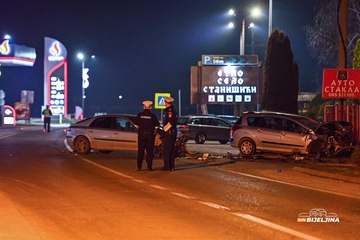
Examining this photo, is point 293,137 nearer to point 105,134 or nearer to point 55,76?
point 105,134

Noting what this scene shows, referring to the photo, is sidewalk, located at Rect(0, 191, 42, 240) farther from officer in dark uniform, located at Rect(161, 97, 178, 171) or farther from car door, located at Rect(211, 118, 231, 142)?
car door, located at Rect(211, 118, 231, 142)

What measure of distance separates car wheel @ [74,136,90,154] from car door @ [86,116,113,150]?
0.63ft

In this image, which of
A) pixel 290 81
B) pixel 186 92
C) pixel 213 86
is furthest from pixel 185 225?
pixel 186 92

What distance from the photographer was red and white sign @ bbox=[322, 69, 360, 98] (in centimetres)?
1744

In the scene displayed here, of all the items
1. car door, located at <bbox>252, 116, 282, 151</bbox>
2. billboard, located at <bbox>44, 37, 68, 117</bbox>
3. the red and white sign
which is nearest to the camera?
the red and white sign

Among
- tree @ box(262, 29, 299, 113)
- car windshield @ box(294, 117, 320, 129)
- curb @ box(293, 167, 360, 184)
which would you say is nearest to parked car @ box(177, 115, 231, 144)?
tree @ box(262, 29, 299, 113)

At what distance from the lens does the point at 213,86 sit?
3697cm

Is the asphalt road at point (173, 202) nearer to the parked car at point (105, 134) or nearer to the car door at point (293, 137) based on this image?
the car door at point (293, 137)

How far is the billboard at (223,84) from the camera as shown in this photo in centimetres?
3697

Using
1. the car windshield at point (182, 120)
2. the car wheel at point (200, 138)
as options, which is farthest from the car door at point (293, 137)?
the car windshield at point (182, 120)

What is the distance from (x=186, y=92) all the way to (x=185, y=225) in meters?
74.4

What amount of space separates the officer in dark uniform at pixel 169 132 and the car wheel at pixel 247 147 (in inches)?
179

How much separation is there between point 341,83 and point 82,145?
897 cm

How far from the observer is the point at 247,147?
18.9 m
